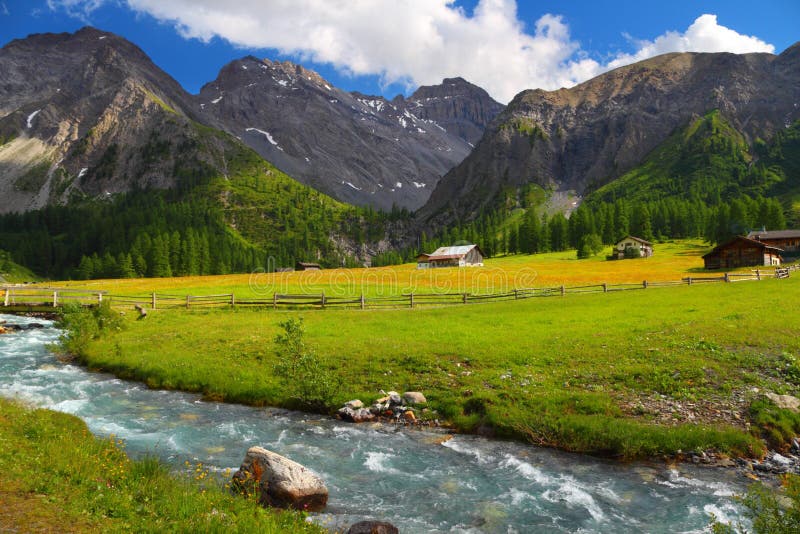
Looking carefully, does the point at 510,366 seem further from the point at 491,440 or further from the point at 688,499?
the point at 688,499

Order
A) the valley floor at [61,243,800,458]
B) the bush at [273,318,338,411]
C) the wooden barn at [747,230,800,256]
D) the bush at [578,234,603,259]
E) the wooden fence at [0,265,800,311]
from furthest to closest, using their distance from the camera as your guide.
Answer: the bush at [578,234,603,259]
the wooden barn at [747,230,800,256]
the wooden fence at [0,265,800,311]
the bush at [273,318,338,411]
the valley floor at [61,243,800,458]

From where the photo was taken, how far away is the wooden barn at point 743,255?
89125 mm

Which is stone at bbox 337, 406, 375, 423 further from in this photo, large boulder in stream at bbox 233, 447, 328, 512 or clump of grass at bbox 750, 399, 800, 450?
clump of grass at bbox 750, 399, 800, 450

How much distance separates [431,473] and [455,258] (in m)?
133

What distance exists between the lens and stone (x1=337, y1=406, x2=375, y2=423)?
19.8 metres

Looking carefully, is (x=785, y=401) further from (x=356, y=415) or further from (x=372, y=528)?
(x=372, y=528)

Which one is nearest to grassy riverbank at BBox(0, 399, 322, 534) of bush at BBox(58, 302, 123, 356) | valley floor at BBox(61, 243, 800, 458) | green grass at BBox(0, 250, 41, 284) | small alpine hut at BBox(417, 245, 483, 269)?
valley floor at BBox(61, 243, 800, 458)

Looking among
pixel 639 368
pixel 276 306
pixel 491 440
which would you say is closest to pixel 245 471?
pixel 491 440

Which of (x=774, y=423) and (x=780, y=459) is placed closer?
(x=780, y=459)

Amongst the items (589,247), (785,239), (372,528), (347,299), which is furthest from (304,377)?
(589,247)

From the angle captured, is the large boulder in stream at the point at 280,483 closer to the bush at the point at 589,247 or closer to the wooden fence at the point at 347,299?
the wooden fence at the point at 347,299

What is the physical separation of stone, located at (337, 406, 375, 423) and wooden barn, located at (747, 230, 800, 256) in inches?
4763

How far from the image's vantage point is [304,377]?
2225cm

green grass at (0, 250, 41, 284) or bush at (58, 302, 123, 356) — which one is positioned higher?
green grass at (0, 250, 41, 284)
